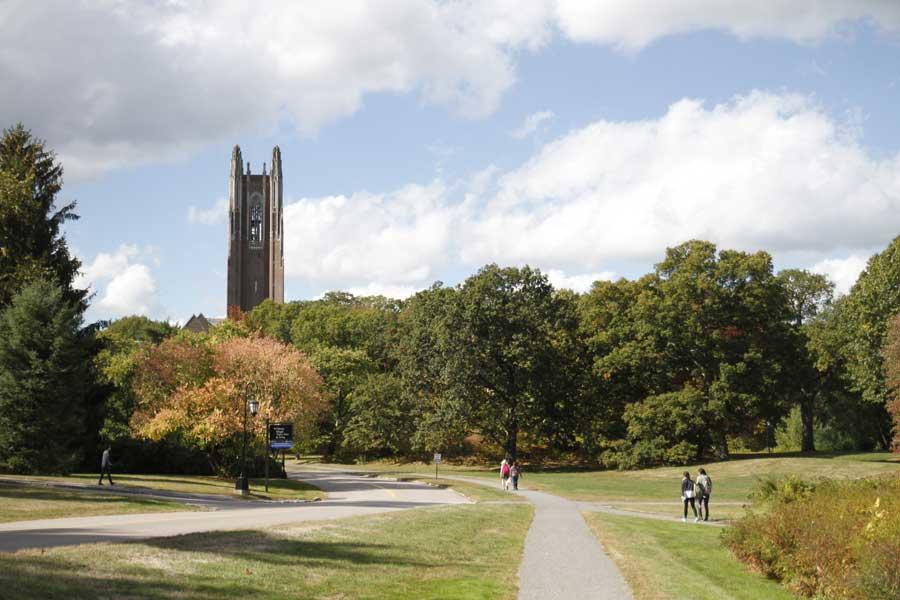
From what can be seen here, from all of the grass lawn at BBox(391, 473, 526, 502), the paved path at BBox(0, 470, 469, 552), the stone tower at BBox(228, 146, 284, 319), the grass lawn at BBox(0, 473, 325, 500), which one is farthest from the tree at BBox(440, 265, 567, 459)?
the stone tower at BBox(228, 146, 284, 319)

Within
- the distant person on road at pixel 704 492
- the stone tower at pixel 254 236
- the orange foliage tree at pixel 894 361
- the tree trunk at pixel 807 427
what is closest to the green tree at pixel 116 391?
the distant person on road at pixel 704 492

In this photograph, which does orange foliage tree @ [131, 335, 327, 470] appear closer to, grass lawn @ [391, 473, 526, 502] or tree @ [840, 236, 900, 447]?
grass lawn @ [391, 473, 526, 502]

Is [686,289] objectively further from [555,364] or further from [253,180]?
[253,180]

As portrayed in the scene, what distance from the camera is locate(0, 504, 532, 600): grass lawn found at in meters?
10.1

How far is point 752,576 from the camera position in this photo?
17703 millimetres

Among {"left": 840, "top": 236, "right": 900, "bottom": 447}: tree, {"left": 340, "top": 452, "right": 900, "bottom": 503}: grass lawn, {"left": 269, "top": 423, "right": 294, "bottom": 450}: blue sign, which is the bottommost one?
{"left": 340, "top": 452, "right": 900, "bottom": 503}: grass lawn

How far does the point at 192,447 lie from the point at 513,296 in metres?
27.8

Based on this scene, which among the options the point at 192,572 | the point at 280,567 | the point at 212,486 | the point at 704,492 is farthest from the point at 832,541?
the point at 212,486

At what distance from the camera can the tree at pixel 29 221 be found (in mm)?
38812

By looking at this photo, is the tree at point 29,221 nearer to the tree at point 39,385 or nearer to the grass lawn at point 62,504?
the tree at point 39,385

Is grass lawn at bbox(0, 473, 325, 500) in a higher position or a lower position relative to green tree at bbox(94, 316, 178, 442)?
lower

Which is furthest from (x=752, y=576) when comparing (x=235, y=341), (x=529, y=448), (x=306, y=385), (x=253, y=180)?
(x=253, y=180)

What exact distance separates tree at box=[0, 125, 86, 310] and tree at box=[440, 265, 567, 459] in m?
27.9

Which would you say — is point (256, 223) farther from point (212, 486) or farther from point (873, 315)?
point (212, 486)
